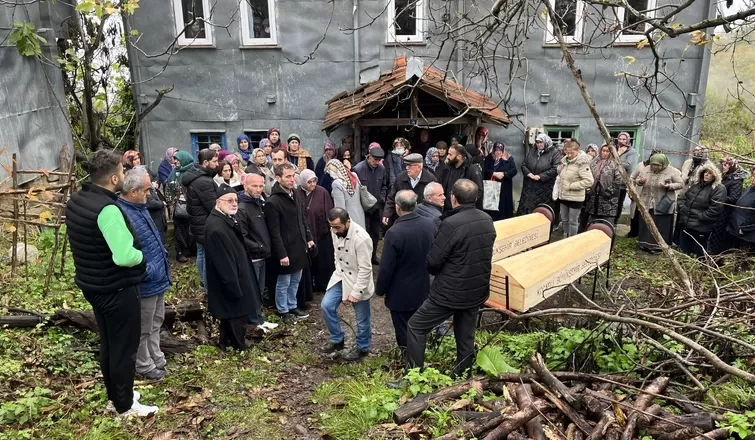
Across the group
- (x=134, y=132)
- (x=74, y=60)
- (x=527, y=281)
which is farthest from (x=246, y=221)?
(x=134, y=132)

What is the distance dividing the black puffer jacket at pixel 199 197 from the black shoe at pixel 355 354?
230cm

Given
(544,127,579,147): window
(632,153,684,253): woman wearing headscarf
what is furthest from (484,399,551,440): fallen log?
(544,127,579,147): window

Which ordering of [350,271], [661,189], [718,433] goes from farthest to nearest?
1. [661,189]
2. [350,271]
3. [718,433]

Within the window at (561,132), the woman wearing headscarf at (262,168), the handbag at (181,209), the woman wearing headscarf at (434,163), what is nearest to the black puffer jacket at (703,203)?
the woman wearing headscarf at (434,163)

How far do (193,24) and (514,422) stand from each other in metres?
11.0

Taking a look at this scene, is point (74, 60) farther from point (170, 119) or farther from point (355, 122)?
point (355, 122)

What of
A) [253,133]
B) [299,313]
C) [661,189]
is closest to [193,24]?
[253,133]

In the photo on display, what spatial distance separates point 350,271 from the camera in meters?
5.08

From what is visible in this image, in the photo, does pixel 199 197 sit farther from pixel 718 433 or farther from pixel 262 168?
pixel 718 433

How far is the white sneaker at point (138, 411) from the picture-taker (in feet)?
13.2

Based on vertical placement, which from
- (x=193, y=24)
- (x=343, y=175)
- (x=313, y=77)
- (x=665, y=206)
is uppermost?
(x=193, y=24)

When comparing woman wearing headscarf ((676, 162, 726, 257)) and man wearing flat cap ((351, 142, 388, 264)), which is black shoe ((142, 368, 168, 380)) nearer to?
man wearing flat cap ((351, 142, 388, 264))

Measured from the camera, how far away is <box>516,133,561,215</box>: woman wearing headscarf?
9.14 meters

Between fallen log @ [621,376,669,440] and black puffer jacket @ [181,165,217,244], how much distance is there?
4898mm
